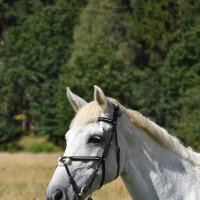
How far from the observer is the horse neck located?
5.82m

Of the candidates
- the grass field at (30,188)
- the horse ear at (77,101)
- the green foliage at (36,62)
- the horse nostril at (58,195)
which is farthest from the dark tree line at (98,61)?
the horse nostril at (58,195)

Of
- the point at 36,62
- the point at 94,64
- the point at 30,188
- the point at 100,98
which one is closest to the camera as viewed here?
the point at 100,98

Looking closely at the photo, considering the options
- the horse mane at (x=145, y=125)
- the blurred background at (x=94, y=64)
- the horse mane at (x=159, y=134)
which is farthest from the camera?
the blurred background at (x=94, y=64)

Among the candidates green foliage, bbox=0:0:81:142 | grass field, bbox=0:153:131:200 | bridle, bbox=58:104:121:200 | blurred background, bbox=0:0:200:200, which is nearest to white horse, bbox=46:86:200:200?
bridle, bbox=58:104:121:200

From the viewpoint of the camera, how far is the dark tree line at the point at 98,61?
54.7 metres

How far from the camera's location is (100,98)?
559 cm

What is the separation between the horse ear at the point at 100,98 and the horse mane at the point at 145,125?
40mm

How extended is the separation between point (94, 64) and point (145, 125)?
4905 cm

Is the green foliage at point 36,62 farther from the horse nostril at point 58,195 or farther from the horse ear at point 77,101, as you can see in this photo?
the horse nostril at point 58,195

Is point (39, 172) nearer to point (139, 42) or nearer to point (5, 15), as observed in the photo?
point (139, 42)

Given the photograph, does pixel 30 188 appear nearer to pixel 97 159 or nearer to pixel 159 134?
pixel 159 134

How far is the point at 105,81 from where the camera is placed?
53.1m

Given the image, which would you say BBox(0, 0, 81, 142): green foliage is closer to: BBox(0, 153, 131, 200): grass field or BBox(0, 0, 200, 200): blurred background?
BBox(0, 0, 200, 200): blurred background

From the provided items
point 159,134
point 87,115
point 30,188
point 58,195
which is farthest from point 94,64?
point 58,195
